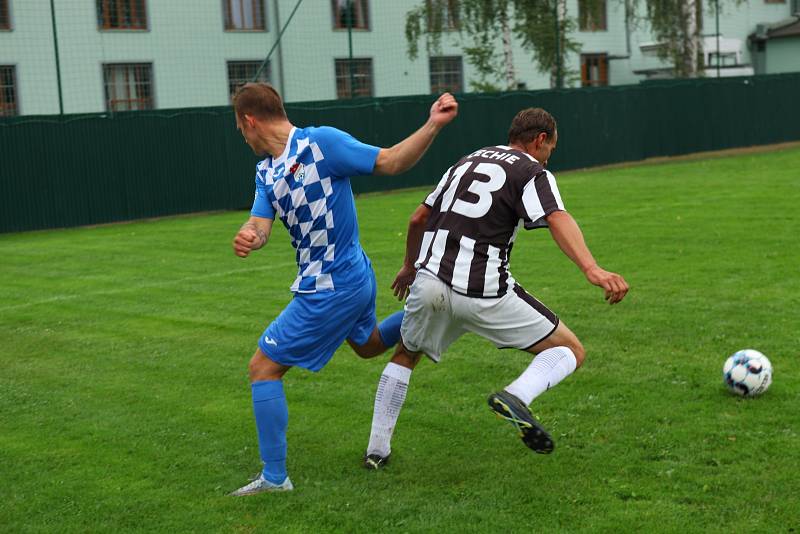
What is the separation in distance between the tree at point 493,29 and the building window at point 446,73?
27.4 inches

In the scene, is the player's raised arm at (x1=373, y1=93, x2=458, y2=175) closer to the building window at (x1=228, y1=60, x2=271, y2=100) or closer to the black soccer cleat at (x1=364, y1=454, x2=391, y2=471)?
the black soccer cleat at (x1=364, y1=454, x2=391, y2=471)

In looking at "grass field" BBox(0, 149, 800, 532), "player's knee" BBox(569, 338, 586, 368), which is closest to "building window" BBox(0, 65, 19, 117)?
"grass field" BBox(0, 149, 800, 532)

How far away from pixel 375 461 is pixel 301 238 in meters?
1.21

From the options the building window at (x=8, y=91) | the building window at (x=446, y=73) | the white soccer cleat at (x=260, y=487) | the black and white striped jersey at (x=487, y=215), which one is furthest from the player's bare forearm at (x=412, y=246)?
the building window at (x=446, y=73)

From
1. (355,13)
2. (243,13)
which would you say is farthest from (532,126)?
(243,13)

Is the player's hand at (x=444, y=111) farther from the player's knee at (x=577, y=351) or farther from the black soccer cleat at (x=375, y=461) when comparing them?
the black soccer cleat at (x=375, y=461)

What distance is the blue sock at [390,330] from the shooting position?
538 cm

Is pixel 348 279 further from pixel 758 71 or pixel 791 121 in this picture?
pixel 758 71

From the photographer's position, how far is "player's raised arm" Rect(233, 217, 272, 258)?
468cm

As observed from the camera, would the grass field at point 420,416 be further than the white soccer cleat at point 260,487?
No

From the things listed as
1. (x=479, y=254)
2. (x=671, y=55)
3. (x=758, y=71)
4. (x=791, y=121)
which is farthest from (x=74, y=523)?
(x=758, y=71)

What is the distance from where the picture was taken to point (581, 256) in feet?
15.1

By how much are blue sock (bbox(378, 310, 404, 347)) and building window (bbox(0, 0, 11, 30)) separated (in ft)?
71.5

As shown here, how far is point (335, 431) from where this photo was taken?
19.2 feet
